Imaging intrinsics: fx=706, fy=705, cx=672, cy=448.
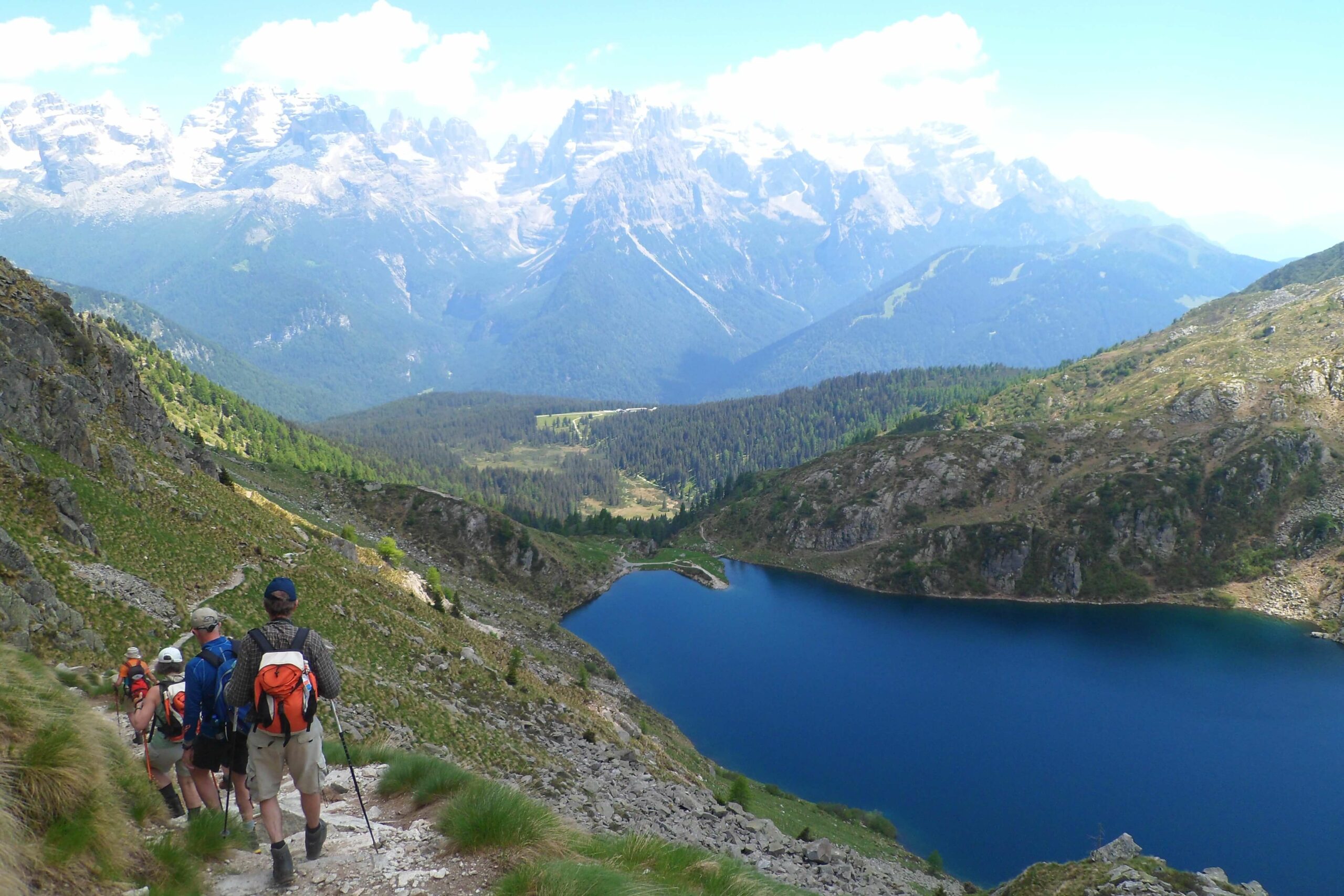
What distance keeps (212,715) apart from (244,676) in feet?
8.15

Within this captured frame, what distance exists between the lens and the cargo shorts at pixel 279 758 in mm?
10094

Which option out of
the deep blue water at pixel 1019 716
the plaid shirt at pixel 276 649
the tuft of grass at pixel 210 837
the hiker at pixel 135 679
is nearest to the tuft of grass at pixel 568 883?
the plaid shirt at pixel 276 649

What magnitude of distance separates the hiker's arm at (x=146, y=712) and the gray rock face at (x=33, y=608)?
11.3m

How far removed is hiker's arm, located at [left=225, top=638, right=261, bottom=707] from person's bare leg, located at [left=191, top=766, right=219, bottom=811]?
127 inches

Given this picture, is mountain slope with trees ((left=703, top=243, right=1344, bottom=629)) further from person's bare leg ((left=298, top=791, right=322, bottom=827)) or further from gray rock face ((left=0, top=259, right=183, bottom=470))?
person's bare leg ((left=298, top=791, right=322, bottom=827))

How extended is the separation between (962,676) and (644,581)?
56925 mm

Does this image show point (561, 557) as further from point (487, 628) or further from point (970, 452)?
point (970, 452)

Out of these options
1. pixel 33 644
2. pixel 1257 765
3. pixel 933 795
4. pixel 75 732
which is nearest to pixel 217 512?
pixel 33 644

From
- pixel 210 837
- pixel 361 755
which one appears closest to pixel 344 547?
pixel 361 755

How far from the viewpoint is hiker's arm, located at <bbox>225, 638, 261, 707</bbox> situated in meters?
9.81

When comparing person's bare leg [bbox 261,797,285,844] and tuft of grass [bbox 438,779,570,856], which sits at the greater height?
person's bare leg [bbox 261,797,285,844]

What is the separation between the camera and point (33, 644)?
19891 millimetres

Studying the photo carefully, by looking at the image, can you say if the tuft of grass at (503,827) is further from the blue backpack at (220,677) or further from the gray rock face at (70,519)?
the gray rock face at (70,519)

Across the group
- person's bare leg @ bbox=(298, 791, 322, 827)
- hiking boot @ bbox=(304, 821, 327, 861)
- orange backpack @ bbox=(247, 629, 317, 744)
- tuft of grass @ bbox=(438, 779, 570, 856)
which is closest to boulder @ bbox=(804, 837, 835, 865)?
tuft of grass @ bbox=(438, 779, 570, 856)
